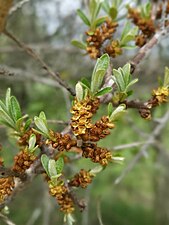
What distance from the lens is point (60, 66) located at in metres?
3.34

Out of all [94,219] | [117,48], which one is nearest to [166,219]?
[94,219]

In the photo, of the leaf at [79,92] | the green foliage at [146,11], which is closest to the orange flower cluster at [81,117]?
the leaf at [79,92]

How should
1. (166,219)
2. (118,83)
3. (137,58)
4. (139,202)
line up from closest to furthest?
(118,83)
(137,58)
(166,219)
(139,202)

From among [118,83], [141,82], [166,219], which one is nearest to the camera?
[118,83]

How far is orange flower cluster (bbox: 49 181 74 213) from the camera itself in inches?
41.1

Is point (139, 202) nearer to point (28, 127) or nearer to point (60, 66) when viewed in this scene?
point (60, 66)

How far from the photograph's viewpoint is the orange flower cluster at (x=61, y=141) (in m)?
1.01

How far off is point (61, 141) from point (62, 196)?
0.58ft

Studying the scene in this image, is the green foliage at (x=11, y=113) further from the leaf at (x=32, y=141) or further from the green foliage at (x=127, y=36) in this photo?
the green foliage at (x=127, y=36)

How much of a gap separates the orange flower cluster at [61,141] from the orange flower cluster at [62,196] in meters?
0.10

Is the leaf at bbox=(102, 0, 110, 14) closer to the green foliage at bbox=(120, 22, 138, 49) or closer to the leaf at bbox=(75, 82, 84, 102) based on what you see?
the green foliage at bbox=(120, 22, 138, 49)

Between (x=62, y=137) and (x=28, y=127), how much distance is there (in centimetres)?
11

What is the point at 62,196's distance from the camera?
1.11m

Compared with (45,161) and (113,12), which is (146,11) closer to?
(113,12)
